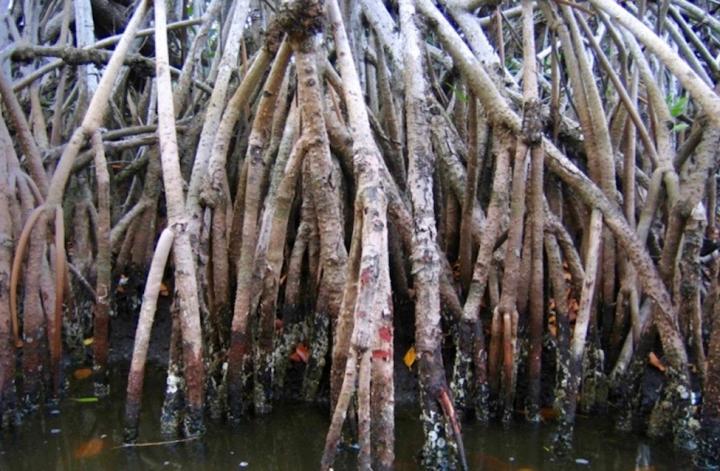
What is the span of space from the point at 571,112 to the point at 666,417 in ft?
7.22

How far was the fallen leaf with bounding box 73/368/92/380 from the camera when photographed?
11.9ft

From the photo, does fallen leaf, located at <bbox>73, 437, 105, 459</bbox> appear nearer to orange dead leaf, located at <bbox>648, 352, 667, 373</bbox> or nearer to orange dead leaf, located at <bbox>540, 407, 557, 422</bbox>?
orange dead leaf, located at <bbox>540, 407, 557, 422</bbox>

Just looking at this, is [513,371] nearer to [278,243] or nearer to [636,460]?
[636,460]

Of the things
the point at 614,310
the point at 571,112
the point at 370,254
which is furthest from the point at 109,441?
the point at 571,112

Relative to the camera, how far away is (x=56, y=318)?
124 inches

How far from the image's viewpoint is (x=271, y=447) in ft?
9.32

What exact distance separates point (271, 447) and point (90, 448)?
0.68 meters

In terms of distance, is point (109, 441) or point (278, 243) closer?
point (109, 441)

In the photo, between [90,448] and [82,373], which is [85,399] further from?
[90,448]

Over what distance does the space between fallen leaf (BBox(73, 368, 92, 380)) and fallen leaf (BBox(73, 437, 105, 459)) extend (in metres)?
0.80

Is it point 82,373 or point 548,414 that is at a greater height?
point 82,373

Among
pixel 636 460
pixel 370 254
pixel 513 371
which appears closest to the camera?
pixel 370 254

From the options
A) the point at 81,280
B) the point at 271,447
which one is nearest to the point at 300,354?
the point at 271,447

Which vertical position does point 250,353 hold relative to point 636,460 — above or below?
above
